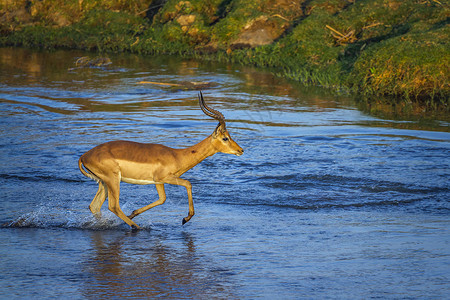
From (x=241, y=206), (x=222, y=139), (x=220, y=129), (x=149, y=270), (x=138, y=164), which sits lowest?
(x=241, y=206)

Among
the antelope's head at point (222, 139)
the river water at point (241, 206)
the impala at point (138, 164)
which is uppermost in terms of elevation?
the antelope's head at point (222, 139)

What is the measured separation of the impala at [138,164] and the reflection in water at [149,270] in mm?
421

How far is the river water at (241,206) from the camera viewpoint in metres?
6.07

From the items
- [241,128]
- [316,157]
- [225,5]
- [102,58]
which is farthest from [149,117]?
[225,5]

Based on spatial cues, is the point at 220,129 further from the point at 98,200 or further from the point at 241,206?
the point at 98,200

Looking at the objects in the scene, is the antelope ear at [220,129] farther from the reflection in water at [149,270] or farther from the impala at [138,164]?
the reflection in water at [149,270]

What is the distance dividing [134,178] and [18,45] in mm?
22039

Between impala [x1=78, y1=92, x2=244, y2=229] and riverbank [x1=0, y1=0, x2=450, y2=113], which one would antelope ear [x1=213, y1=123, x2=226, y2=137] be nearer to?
impala [x1=78, y1=92, x2=244, y2=229]

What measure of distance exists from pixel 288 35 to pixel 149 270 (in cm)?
1580

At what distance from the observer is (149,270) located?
6.33m

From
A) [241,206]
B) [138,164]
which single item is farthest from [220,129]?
[241,206]

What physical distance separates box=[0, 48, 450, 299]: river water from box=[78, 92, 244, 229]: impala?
39cm

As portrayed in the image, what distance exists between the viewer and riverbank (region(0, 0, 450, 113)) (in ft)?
52.5

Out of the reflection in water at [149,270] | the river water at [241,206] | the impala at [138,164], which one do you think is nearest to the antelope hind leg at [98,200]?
the impala at [138,164]
